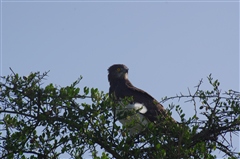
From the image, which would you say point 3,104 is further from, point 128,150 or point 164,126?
point 164,126

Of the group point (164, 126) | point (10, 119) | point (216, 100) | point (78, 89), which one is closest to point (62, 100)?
point (78, 89)

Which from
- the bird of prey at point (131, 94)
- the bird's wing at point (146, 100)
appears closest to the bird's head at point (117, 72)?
the bird of prey at point (131, 94)

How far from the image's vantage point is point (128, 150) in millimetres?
6855

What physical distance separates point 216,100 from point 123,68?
208 inches

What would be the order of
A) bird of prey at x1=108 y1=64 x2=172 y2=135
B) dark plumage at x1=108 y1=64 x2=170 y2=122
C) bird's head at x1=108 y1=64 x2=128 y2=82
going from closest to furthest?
1. bird of prey at x1=108 y1=64 x2=172 y2=135
2. dark plumage at x1=108 y1=64 x2=170 y2=122
3. bird's head at x1=108 y1=64 x2=128 y2=82

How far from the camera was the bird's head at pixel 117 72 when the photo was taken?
486 inches

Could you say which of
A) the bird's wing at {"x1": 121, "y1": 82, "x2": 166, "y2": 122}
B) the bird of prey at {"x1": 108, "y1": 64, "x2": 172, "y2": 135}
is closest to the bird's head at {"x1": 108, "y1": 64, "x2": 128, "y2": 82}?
the bird of prey at {"x1": 108, "y1": 64, "x2": 172, "y2": 135}

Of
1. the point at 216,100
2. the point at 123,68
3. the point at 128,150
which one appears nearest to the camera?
the point at 128,150

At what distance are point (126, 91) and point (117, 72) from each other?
106cm

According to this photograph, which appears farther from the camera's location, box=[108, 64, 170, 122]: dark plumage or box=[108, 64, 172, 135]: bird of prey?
box=[108, 64, 170, 122]: dark plumage

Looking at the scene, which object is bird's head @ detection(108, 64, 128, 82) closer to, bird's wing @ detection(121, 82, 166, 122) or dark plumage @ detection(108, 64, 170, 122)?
dark plumage @ detection(108, 64, 170, 122)

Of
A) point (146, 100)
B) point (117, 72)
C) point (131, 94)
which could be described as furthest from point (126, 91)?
point (117, 72)

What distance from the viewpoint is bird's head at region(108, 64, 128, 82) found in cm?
1234

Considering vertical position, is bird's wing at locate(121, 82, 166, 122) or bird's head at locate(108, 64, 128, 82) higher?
bird's head at locate(108, 64, 128, 82)
